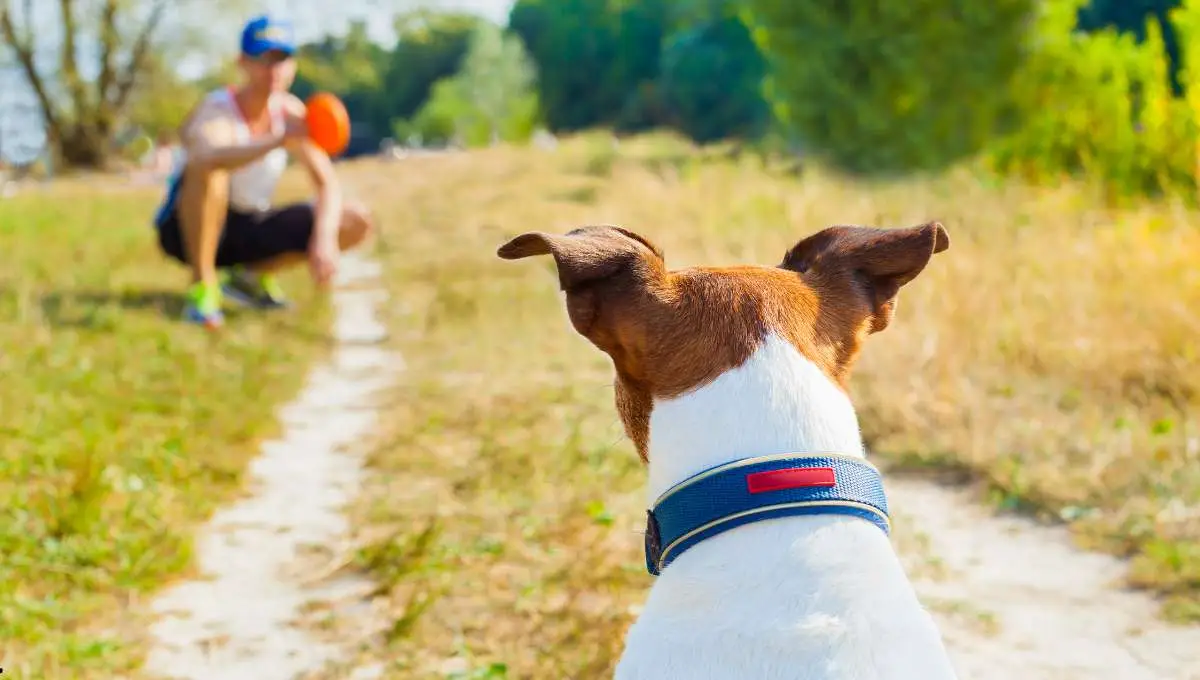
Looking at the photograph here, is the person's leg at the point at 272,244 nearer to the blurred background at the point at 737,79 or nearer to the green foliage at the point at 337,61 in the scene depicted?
the blurred background at the point at 737,79

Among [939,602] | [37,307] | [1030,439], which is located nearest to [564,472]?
[939,602]

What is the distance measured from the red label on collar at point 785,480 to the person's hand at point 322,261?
5.53 meters

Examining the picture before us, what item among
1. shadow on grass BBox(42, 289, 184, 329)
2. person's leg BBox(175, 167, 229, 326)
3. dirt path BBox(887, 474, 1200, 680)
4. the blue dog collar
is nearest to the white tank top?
person's leg BBox(175, 167, 229, 326)

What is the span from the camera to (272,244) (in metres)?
8.09

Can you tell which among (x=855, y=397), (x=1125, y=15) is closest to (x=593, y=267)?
(x=855, y=397)

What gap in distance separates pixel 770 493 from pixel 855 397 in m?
3.97

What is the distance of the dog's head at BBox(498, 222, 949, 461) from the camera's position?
1.95m

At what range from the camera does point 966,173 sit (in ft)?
49.1

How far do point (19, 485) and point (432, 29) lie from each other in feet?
257

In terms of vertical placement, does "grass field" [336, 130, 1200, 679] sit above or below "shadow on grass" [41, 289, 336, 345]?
above

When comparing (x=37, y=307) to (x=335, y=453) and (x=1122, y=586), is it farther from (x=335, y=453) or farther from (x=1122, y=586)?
(x=1122, y=586)

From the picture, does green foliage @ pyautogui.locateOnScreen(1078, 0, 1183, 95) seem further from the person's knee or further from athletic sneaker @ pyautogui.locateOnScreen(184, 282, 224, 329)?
athletic sneaker @ pyautogui.locateOnScreen(184, 282, 224, 329)

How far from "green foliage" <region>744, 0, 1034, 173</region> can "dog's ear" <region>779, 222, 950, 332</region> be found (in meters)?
13.8

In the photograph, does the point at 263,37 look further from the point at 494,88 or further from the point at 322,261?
the point at 494,88
